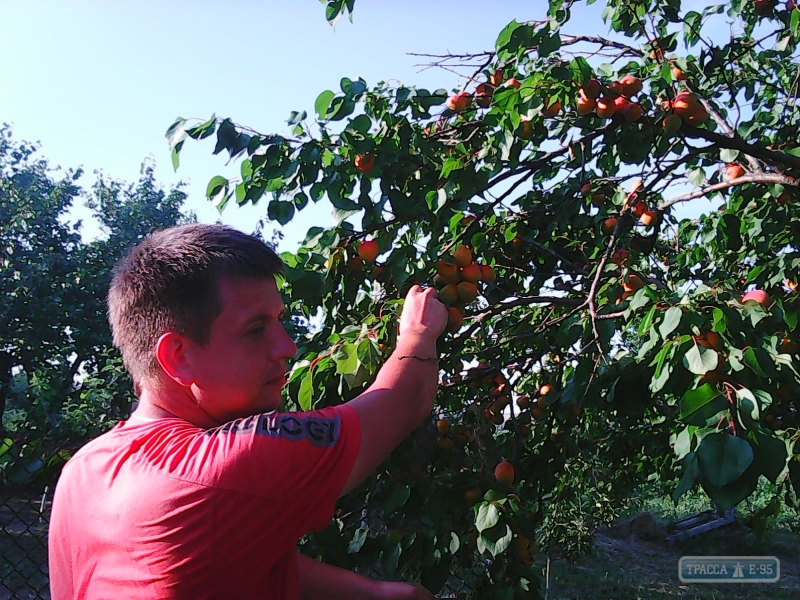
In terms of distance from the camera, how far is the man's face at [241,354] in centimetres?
89

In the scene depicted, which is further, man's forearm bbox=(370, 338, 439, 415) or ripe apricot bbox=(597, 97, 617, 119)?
ripe apricot bbox=(597, 97, 617, 119)

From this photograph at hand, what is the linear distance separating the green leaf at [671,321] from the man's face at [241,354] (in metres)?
0.92

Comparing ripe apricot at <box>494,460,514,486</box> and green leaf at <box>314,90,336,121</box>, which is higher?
green leaf at <box>314,90,336,121</box>

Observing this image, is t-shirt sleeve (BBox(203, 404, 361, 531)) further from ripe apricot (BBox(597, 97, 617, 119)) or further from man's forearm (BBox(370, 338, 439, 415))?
ripe apricot (BBox(597, 97, 617, 119))

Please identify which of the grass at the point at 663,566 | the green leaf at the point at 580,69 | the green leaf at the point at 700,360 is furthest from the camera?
the grass at the point at 663,566

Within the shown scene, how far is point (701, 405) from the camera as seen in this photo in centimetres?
129

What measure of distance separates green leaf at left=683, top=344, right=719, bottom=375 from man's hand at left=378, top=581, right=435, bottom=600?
718mm

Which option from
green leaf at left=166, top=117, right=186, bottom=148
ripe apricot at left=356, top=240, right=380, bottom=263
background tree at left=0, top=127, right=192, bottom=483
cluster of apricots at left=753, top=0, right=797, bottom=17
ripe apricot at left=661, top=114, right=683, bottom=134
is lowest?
ripe apricot at left=356, top=240, right=380, bottom=263

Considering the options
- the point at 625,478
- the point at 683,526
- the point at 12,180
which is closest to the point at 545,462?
the point at 625,478

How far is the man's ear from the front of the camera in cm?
87

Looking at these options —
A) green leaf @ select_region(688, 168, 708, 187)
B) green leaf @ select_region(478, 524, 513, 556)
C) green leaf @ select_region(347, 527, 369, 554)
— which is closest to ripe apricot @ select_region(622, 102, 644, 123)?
green leaf @ select_region(688, 168, 708, 187)

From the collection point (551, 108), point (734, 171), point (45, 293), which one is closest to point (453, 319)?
point (551, 108)

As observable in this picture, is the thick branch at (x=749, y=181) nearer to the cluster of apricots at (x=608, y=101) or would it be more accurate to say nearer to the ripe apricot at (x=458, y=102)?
the cluster of apricots at (x=608, y=101)
